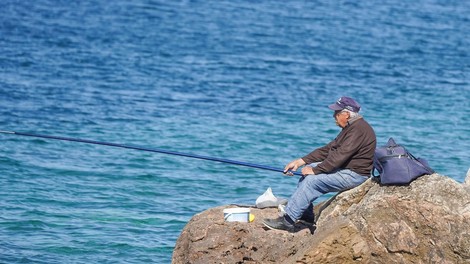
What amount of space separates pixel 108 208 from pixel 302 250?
5816 mm

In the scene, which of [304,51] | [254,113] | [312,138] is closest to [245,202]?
[312,138]

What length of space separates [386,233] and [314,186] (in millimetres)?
948

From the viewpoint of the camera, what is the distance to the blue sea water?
567 inches

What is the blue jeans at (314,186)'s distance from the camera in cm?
1002

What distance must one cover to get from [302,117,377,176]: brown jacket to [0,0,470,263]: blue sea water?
3.28m

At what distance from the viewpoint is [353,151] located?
9.95 m

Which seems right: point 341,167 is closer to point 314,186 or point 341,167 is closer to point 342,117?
point 314,186

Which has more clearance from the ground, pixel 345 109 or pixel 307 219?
pixel 345 109

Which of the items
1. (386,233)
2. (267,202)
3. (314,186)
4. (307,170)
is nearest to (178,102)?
(267,202)

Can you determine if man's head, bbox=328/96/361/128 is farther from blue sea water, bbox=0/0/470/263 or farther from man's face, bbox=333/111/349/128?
blue sea water, bbox=0/0/470/263

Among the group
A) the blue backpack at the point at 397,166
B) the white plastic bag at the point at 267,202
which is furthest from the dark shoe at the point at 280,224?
the blue backpack at the point at 397,166

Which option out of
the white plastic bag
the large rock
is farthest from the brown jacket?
the white plastic bag

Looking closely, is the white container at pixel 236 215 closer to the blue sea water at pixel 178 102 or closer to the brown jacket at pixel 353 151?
the brown jacket at pixel 353 151

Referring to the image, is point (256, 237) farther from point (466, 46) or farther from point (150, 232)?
point (466, 46)
